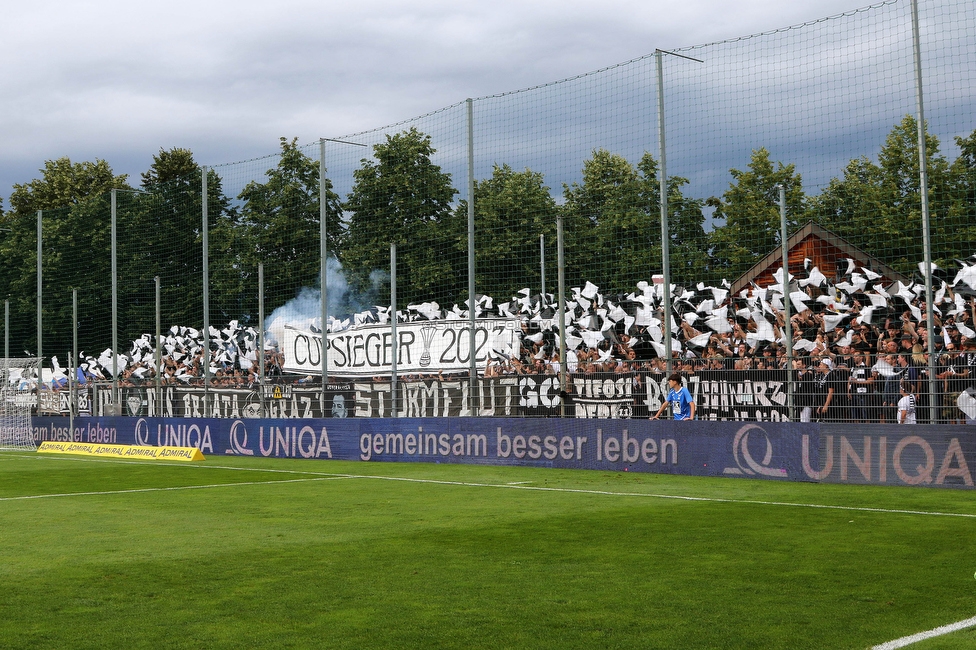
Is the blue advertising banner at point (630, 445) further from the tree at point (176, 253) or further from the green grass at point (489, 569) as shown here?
the tree at point (176, 253)

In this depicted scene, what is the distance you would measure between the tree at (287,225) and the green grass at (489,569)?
44.0ft

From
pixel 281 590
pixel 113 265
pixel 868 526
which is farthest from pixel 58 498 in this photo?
pixel 113 265

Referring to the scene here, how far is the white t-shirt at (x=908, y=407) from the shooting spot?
52.0 feet

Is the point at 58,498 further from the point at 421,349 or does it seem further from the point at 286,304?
the point at 286,304

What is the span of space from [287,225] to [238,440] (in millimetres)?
5964

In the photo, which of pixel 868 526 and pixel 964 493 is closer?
pixel 868 526

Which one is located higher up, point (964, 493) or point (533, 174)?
point (533, 174)

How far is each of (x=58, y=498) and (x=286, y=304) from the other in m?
13.2

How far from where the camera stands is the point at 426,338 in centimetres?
2452

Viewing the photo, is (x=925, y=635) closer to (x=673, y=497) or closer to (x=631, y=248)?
(x=673, y=497)

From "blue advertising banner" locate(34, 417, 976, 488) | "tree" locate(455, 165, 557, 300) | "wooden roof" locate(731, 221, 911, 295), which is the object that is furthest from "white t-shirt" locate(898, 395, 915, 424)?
"tree" locate(455, 165, 557, 300)

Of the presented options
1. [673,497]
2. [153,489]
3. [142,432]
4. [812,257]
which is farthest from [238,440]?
[673,497]

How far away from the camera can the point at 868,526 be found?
11.3m

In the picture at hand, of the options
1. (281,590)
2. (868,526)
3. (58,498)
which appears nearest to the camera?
(281,590)
